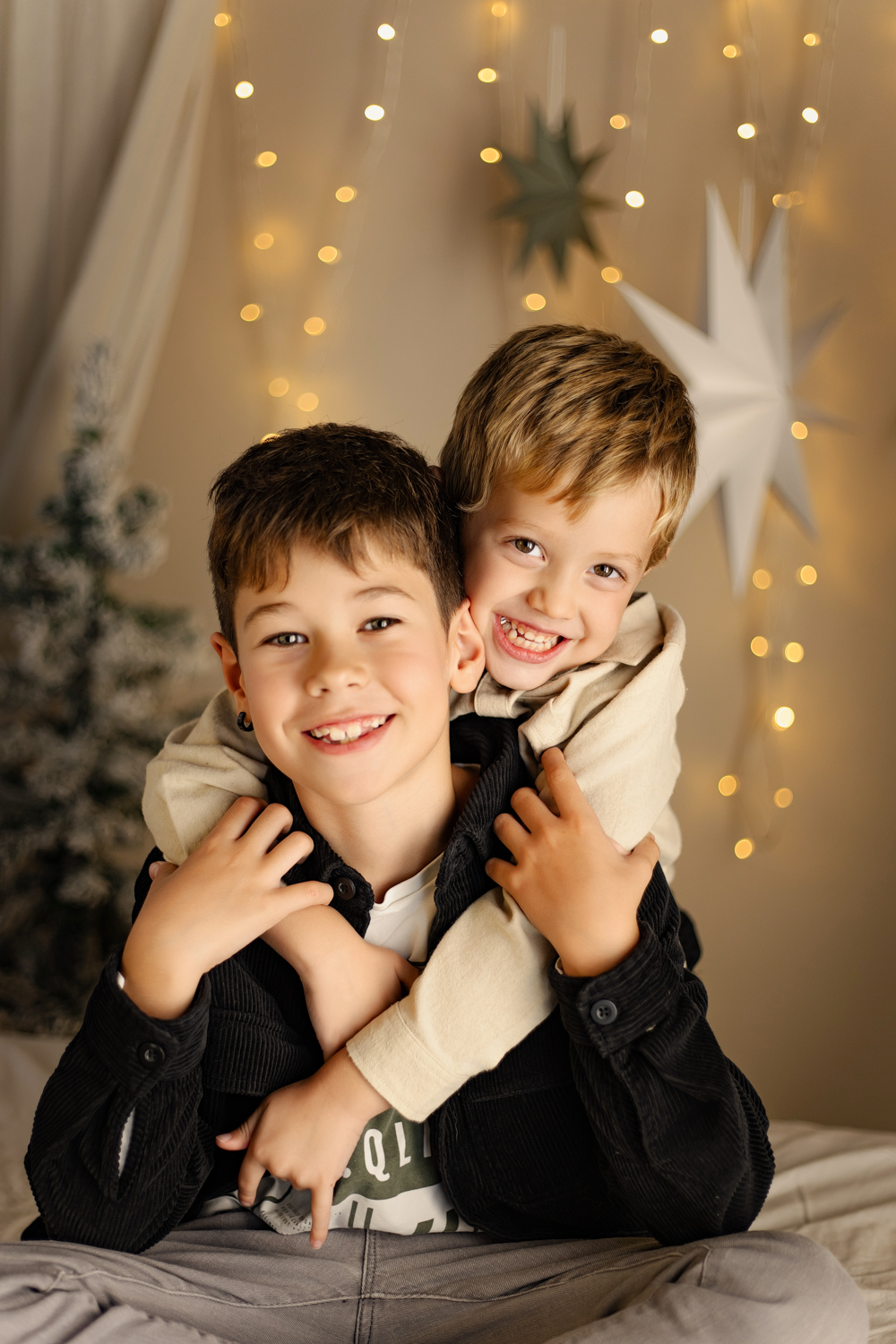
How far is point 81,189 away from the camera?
188 centimetres

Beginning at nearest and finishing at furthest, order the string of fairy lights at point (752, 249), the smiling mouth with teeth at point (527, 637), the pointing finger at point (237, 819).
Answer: the pointing finger at point (237, 819), the smiling mouth with teeth at point (527, 637), the string of fairy lights at point (752, 249)

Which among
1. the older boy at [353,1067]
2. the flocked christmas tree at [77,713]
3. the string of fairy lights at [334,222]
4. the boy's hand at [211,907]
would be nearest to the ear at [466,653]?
the older boy at [353,1067]

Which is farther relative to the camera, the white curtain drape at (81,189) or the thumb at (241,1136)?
the white curtain drape at (81,189)

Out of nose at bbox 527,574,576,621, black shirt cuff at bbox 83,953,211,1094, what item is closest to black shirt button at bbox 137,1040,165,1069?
black shirt cuff at bbox 83,953,211,1094

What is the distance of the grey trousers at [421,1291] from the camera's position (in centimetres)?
80

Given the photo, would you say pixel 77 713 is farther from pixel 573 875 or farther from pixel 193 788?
pixel 573 875

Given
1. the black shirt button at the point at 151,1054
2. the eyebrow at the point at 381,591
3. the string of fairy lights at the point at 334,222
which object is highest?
the string of fairy lights at the point at 334,222

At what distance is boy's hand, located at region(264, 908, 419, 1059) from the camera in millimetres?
988

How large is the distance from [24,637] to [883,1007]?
168 cm

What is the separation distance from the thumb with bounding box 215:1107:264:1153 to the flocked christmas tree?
974mm

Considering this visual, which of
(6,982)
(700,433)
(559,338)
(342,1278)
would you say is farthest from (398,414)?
(342,1278)

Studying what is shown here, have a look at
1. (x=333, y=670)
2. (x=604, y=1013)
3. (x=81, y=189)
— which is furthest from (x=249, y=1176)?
(x=81, y=189)

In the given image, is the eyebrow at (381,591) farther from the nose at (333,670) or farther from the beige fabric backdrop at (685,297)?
the beige fabric backdrop at (685,297)

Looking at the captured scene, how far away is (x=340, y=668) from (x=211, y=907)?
0.78 ft
